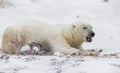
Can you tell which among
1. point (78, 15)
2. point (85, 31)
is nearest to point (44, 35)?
point (85, 31)

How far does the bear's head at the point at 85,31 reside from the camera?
10312 mm

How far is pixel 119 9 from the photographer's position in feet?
49.4

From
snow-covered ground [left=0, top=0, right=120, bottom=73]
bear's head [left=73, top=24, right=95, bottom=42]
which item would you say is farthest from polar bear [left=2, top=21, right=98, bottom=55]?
snow-covered ground [left=0, top=0, right=120, bottom=73]

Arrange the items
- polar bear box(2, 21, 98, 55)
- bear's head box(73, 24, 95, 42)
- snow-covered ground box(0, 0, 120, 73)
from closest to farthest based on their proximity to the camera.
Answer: polar bear box(2, 21, 98, 55) < bear's head box(73, 24, 95, 42) < snow-covered ground box(0, 0, 120, 73)

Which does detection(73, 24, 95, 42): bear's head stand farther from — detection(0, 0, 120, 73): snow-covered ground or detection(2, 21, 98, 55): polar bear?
detection(0, 0, 120, 73): snow-covered ground

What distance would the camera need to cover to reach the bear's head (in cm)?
1031

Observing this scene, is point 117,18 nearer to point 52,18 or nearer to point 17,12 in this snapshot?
point 52,18

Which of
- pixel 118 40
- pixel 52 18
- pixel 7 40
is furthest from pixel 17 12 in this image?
pixel 7 40

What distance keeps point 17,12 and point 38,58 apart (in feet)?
26.0

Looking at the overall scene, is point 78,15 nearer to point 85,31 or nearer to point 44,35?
point 85,31

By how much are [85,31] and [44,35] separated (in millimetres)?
924

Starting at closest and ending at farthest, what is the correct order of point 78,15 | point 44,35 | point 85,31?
1. point 44,35
2. point 85,31
3. point 78,15

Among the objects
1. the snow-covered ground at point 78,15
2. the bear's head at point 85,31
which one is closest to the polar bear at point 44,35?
the bear's head at point 85,31

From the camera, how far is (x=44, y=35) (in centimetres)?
1023
